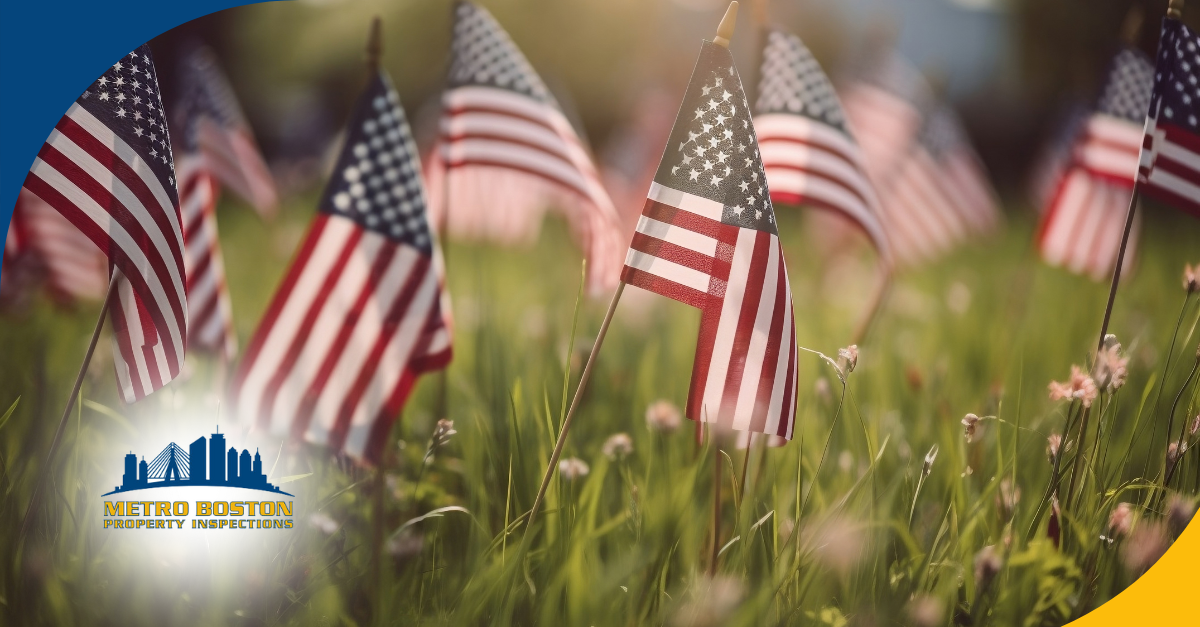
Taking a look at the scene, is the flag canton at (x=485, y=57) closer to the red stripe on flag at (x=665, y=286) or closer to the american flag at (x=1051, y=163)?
the red stripe on flag at (x=665, y=286)

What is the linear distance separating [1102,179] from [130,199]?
250 centimetres

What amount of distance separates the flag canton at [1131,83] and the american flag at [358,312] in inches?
73.5

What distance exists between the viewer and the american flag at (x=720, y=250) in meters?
A: 1.10

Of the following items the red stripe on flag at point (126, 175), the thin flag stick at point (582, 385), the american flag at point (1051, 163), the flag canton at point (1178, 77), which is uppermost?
the american flag at point (1051, 163)

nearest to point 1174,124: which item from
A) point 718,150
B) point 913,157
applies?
point 718,150

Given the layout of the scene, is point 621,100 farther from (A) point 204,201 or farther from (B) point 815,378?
(A) point 204,201

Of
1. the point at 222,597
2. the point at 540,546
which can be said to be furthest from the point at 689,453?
the point at 222,597

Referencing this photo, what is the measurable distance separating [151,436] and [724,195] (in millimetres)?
1217

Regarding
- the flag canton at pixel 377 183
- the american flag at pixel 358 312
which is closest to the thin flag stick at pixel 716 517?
the american flag at pixel 358 312

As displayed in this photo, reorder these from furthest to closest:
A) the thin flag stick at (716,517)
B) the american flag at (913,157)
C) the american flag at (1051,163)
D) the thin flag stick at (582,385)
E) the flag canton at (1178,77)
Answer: the american flag at (1051,163) → the american flag at (913,157) → the flag canton at (1178,77) → the thin flag stick at (716,517) → the thin flag stick at (582,385)

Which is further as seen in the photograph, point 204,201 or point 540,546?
point 204,201

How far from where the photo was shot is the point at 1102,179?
6.47 ft

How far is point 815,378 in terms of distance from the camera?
1.91 meters

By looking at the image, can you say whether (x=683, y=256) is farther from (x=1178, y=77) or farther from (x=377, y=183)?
(x=1178, y=77)
